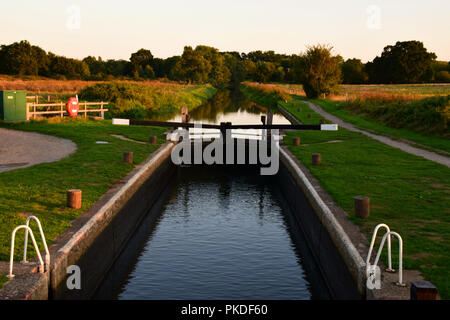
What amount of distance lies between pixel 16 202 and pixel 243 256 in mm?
5744

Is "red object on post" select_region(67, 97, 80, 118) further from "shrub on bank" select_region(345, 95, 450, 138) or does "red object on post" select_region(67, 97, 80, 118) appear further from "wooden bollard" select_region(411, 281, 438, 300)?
"wooden bollard" select_region(411, 281, 438, 300)

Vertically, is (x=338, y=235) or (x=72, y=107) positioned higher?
(x=72, y=107)

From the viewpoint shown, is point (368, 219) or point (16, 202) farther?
point (16, 202)

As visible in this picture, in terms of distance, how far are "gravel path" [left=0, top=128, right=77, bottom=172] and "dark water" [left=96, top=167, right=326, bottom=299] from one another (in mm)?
5183

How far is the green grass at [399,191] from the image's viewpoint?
9.94 m

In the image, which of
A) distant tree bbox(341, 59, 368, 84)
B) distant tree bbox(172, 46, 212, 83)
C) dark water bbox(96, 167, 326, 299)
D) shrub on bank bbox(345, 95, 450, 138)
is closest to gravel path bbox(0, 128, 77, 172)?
dark water bbox(96, 167, 326, 299)

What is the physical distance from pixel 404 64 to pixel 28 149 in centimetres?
11613

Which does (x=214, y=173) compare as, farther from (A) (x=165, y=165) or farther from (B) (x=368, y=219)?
(B) (x=368, y=219)

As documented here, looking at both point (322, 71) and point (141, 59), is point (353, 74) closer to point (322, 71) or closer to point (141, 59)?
point (322, 71)

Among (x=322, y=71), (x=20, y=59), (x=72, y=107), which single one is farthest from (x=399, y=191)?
(x=20, y=59)

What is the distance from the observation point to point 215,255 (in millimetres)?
13594

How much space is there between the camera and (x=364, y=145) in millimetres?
25719

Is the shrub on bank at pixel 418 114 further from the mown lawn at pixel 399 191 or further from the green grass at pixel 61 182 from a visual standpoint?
the green grass at pixel 61 182

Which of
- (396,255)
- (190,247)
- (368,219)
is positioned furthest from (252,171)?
(396,255)
